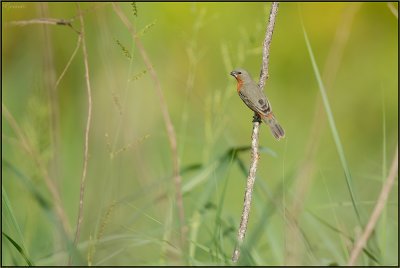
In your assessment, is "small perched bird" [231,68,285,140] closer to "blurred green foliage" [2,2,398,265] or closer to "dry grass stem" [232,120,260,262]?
"blurred green foliage" [2,2,398,265]

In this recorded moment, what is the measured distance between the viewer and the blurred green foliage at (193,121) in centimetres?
229

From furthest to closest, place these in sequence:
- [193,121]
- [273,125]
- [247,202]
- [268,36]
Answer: [193,121] → [273,125] → [268,36] → [247,202]

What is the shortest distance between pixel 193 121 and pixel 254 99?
6.57 ft

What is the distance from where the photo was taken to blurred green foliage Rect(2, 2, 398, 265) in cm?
229

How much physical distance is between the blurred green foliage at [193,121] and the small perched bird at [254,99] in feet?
0.45

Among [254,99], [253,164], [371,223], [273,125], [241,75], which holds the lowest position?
[371,223]

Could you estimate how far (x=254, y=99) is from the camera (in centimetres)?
292

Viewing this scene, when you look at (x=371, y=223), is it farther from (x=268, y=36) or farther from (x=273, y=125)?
(x=273, y=125)

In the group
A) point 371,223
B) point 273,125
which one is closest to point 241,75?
point 273,125

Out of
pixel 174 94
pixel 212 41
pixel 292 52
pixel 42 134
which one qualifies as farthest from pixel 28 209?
pixel 292 52

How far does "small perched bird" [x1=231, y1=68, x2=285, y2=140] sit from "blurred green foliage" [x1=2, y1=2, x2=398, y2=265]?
137mm

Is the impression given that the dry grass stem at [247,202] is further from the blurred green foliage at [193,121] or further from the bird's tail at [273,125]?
the bird's tail at [273,125]

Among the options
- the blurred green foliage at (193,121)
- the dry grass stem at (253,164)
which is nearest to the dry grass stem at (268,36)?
the dry grass stem at (253,164)

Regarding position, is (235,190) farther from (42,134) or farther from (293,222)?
(293,222)
